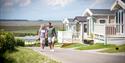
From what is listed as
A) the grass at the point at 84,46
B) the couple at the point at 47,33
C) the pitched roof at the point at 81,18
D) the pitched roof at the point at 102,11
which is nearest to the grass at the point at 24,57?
the couple at the point at 47,33

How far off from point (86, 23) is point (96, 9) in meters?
0.18

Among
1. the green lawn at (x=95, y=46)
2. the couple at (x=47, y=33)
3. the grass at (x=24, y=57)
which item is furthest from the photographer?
the green lawn at (x=95, y=46)

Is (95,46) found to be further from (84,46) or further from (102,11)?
(102,11)

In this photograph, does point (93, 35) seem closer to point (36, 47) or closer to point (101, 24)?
point (101, 24)

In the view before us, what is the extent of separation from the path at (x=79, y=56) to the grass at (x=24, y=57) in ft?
0.33

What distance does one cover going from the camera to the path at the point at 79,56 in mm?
5410

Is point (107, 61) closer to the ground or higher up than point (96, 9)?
closer to the ground

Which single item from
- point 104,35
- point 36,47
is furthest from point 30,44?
point 104,35

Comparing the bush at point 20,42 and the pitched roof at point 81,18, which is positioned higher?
the pitched roof at point 81,18

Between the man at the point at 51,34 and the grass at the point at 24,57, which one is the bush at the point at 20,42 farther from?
the man at the point at 51,34

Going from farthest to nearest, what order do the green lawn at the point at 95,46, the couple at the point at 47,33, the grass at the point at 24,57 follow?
the green lawn at the point at 95,46, the couple at the point at 47,33, the grass at the point at 24,57

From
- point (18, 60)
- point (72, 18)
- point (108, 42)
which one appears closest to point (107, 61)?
point (108, 42)

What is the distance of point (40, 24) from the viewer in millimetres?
5363

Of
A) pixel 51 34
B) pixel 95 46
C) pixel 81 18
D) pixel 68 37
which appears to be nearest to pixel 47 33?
pixel 51 34
